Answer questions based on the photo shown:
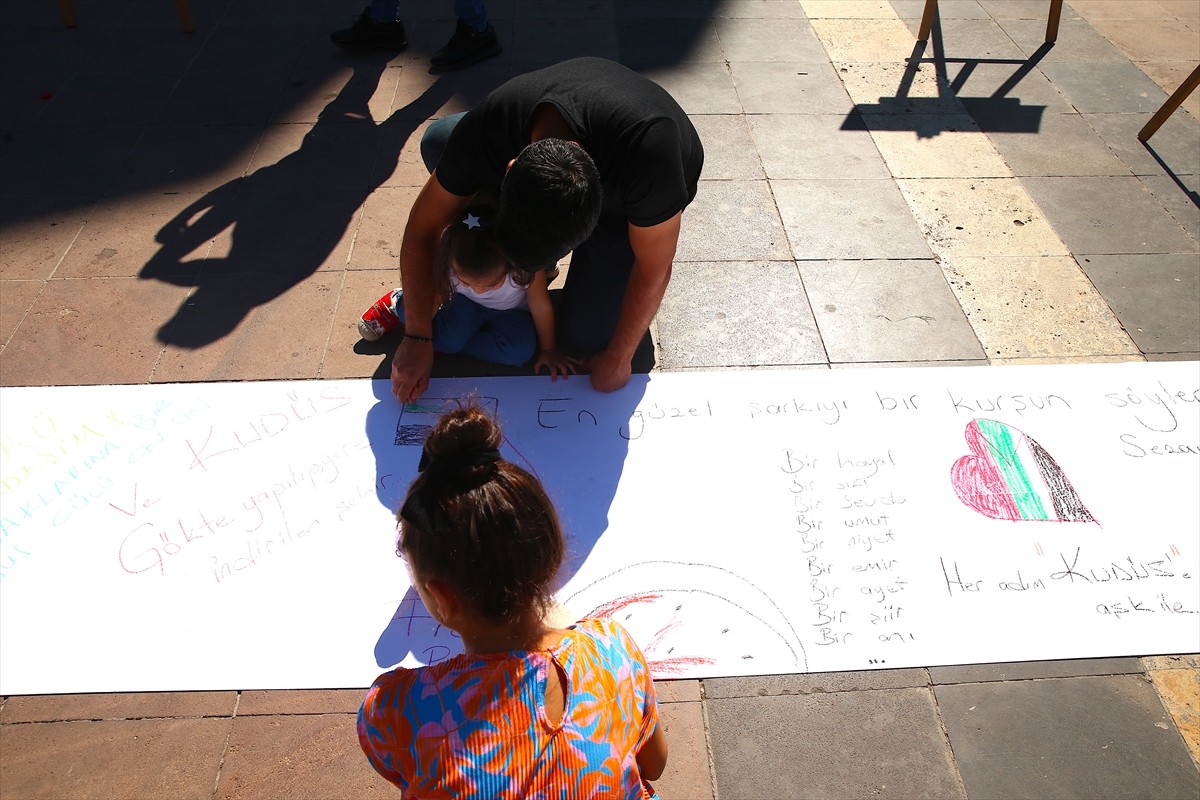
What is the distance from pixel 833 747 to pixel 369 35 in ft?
14.6

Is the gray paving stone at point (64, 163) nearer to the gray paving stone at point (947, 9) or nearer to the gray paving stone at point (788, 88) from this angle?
the gray paving stone at point (788, 88)

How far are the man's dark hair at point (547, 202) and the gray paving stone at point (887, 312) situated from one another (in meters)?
1.45

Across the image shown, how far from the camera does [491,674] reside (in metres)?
1.21

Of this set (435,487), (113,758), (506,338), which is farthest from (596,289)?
(113,758)

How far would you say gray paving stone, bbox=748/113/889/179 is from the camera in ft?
12.7

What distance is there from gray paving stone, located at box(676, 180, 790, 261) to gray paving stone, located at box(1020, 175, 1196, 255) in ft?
4.21

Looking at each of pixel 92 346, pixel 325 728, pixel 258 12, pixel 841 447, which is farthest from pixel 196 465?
pixel 258 12

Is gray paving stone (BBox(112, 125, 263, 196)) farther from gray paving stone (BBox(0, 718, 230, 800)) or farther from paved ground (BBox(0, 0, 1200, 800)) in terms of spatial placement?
gray paving stone (BBox(0, 718, 230, 800))

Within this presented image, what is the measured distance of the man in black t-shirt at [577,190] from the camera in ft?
6.23

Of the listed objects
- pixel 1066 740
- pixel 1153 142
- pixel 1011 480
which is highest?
pixel 1153 142

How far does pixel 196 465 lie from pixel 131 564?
0.37 metres

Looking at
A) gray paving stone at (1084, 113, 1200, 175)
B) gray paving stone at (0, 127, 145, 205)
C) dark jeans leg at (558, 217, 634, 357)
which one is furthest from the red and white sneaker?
gray paving stone at (1084, 113, 1200, 175)

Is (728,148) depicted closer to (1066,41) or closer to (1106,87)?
(1106,87)

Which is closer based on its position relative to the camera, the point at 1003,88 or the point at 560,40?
the point at 1003,88
